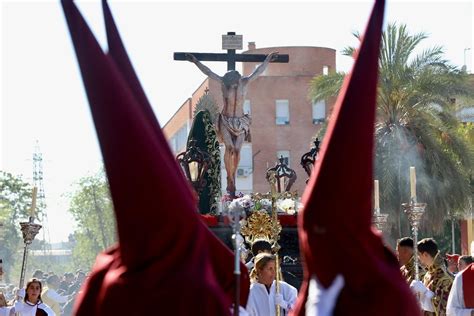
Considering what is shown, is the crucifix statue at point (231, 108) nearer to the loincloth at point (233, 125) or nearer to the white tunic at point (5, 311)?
the loincloth at point (233, 125)

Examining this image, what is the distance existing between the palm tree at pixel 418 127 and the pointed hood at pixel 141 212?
28857mm

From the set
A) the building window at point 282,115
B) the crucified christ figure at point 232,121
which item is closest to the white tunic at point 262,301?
the crucified christ figure at point 232,121

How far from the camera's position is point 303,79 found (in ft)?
204

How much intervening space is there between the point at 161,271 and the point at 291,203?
10352 mm

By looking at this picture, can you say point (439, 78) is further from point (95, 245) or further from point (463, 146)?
point (95, 245)

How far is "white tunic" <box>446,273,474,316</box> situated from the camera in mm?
12180

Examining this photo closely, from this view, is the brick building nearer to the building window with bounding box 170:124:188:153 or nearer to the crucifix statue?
the building window with bounding box 170:124:188:153

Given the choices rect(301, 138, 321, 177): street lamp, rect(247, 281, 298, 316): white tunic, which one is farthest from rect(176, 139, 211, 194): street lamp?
rect(247, 281, 298, 316): white tunic

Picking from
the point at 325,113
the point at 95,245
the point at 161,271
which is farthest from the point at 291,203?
the point at 95,245

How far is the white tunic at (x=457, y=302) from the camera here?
12180mm

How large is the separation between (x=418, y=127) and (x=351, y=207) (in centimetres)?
3019

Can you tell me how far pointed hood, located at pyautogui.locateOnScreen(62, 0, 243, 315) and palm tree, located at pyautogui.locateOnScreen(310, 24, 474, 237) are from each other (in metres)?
28.9

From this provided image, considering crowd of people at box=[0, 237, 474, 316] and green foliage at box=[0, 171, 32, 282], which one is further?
green foliage at box=[0, 171, 32, 282]

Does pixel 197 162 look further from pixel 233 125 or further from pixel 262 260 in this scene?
pixel 262 260
